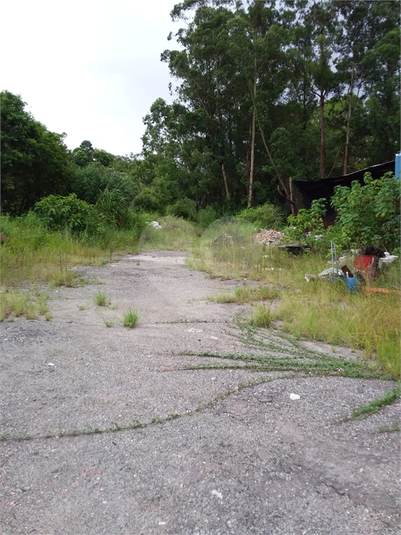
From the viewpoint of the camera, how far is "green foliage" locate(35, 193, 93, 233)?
9719 mm

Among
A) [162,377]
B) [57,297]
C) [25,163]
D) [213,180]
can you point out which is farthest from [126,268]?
[213,180]

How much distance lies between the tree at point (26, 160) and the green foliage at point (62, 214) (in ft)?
8.74

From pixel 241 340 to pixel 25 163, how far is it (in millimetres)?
11497

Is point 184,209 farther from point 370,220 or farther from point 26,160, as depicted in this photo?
point 370,220

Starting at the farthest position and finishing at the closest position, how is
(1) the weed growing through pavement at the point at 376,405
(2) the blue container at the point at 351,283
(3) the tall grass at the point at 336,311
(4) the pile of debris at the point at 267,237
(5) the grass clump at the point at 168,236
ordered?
A: 1. (5) the grass clump at the point at 168,236
2. (4) the pile of debris at the point at 267,237
3. (2) the blue container at the point at 351,283
4. (3) the tall grass at the point at 336,311
5. (1) the weed growing through pavement at the point at 376,405

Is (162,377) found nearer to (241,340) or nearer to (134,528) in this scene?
(241,340)

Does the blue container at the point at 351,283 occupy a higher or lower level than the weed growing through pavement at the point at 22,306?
higher

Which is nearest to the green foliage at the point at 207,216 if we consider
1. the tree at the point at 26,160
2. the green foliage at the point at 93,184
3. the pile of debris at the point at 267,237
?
the green foliage at the point at 93,184

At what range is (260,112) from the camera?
61.4 feet

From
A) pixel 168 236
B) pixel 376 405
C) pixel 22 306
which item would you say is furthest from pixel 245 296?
pixel 168 236

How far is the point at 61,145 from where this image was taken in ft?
46.0

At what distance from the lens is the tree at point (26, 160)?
453 inches

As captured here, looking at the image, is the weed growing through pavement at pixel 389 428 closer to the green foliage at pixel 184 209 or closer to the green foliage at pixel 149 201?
the green foliage at pixel 149 201

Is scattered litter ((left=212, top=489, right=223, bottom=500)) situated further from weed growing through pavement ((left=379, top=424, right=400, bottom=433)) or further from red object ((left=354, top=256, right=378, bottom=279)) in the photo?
red object ((left=354, top=256, right=378, bottom=279))
